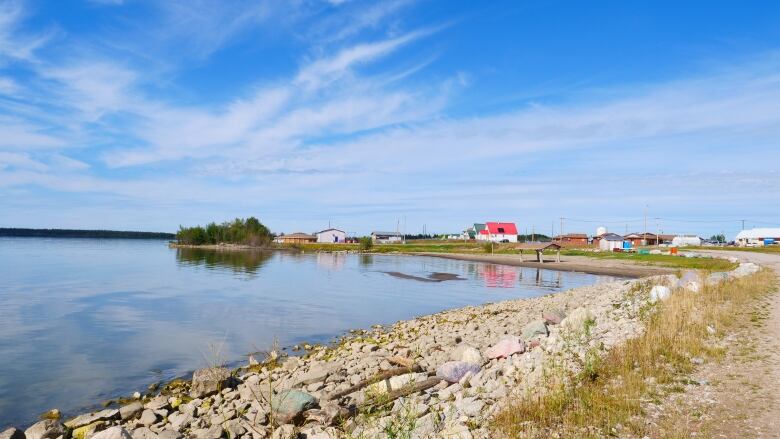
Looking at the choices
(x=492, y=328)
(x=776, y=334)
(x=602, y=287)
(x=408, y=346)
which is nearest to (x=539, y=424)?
(x=776, y=334)

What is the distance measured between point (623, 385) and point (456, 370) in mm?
4328

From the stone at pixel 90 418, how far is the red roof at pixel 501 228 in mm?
138987

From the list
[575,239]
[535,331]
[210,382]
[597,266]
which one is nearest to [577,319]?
[535,331]

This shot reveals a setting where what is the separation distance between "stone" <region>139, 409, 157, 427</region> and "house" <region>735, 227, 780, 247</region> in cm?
14665

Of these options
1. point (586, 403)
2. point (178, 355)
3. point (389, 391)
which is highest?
point (586, 403)

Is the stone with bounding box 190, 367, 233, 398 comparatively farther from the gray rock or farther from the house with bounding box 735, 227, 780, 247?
the house with bounding box 735, 227, 780, 247

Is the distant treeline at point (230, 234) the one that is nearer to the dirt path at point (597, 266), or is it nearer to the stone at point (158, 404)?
the dirt path at point (597, 266)

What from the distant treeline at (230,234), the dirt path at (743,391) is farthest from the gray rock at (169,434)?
the distant treeline at (230,234)

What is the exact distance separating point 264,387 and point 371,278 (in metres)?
41.8

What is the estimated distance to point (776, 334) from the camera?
42.1 ft

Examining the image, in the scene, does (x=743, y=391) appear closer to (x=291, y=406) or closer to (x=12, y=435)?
(x=291, y=406)

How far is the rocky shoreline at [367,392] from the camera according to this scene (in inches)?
345

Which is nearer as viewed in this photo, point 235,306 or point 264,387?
point 264,387

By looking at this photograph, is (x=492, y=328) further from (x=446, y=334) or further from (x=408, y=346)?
(x=408, y=346)
